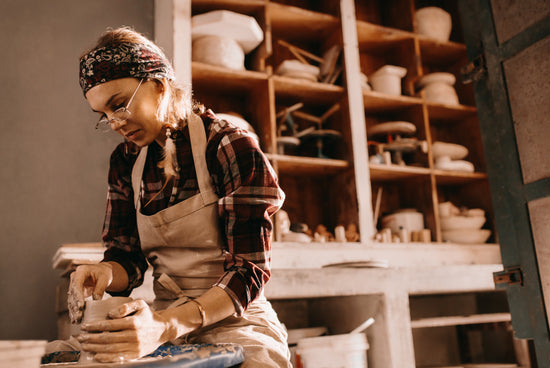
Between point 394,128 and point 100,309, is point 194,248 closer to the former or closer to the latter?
point 100,309

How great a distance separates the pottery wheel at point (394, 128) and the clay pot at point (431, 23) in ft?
2.40

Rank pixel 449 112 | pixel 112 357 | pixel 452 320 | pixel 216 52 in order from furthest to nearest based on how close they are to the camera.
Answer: pixel 449 112, pixel 216 52, pixel 452 320, pixel 112 357

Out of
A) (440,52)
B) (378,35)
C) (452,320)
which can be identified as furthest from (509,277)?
(440,52)

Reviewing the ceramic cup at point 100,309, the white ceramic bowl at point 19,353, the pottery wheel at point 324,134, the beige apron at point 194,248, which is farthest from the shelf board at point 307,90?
the white ceramic bowl at point 19,353

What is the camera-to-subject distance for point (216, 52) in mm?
2562

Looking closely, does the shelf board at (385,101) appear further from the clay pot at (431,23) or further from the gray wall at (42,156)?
the gray wall at (42,156)

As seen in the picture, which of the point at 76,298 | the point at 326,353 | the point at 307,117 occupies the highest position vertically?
the point at 307,117

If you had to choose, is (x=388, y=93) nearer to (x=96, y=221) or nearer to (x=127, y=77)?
(x=96, y=221)

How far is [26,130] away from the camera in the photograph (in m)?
2.43

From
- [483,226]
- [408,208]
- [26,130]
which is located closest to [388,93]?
[408,208]

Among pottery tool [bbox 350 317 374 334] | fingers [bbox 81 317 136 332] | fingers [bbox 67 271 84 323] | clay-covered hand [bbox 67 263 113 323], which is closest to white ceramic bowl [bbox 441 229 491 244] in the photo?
pottery tool [bbox 350 317 374 334]

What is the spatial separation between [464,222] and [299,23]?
1.67 metres

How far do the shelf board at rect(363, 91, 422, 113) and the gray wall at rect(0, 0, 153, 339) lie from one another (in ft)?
5.22

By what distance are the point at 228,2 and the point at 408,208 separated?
1724mm
